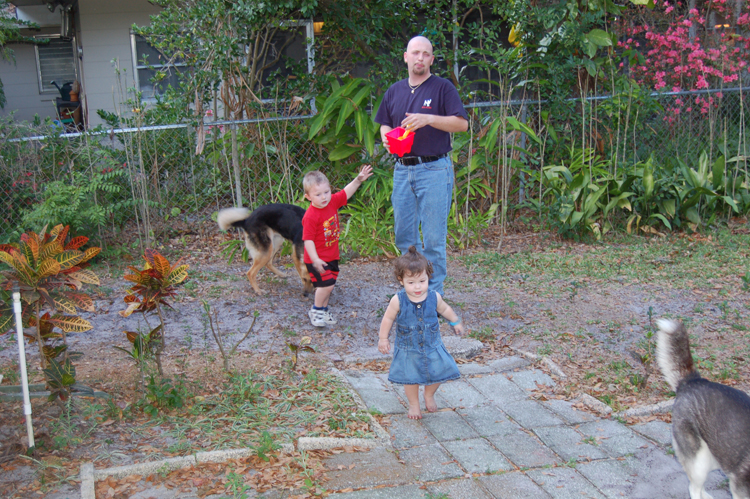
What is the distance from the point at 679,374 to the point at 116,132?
6.40m

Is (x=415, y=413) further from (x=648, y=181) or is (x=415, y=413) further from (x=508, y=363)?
(x=648, y=181)

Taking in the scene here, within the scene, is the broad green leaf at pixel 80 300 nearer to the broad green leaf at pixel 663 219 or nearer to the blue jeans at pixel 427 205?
the blue jeans at pixel 427 205

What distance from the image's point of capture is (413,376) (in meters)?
3.38

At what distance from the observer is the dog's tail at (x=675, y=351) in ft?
9.04

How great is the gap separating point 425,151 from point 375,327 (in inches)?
61.7

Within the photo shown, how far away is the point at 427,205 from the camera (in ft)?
15.6

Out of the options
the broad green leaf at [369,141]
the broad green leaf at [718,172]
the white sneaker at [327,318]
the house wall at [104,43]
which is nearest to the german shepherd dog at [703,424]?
the white sneaker at [327,318]

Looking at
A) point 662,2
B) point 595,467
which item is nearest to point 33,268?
point 595,467

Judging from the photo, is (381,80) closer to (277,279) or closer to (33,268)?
(277,279)

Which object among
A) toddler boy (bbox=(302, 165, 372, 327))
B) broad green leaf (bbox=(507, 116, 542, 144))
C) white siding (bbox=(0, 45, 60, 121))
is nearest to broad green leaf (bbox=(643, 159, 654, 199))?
broad green leaf (bbox=(507, 116, 542, 144))

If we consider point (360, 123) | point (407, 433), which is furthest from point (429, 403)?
point (360, 123)

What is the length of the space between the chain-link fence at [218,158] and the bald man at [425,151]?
2625 mm

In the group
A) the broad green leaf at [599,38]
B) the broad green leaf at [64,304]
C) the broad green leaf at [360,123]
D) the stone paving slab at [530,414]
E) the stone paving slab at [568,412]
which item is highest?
the broad green leaf at [599,38]

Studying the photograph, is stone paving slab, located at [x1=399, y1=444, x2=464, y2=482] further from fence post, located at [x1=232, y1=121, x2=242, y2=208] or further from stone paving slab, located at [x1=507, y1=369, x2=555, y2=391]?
fence post, located at [x1=232, y1=121, x2=242, y2=208]
